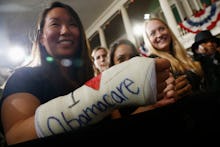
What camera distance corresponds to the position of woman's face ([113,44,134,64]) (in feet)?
3.96

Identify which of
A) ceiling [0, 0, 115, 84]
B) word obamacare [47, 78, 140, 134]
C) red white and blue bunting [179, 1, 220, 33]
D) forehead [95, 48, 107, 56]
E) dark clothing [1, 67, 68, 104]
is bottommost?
word obamacare [47, 78, 140, 134]

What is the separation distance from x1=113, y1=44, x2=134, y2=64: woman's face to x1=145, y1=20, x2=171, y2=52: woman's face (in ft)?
0.49

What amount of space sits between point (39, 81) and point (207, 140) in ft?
1.10

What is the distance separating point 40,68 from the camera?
0.50 meters

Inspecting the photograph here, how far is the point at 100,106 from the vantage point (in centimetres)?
32

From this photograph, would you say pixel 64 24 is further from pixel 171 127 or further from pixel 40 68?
pixel 171 127

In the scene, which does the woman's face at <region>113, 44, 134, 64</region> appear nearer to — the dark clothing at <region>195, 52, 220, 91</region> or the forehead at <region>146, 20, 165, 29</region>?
the forehead at <region>146, 20, 165, 29</region>

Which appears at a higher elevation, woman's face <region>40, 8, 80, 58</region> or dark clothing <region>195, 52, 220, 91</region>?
woman's face <region>40, 8, 80, 58</region>

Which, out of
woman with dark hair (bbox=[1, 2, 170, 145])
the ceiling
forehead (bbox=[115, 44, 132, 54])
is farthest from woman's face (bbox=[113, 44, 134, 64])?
the ceiling

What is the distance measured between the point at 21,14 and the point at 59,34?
5.64 m

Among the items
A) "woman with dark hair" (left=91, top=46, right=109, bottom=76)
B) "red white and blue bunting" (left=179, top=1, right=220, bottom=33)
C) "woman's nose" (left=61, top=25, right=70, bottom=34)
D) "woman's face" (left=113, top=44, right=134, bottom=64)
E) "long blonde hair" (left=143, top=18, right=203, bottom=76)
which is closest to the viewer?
"woman's nose" (left=61, top=25, right=70, bottom=34)

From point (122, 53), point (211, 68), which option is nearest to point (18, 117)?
point (122, 53)

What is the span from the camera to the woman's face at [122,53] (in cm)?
121

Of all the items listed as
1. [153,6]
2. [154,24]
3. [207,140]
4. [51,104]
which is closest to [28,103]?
[51,104]
